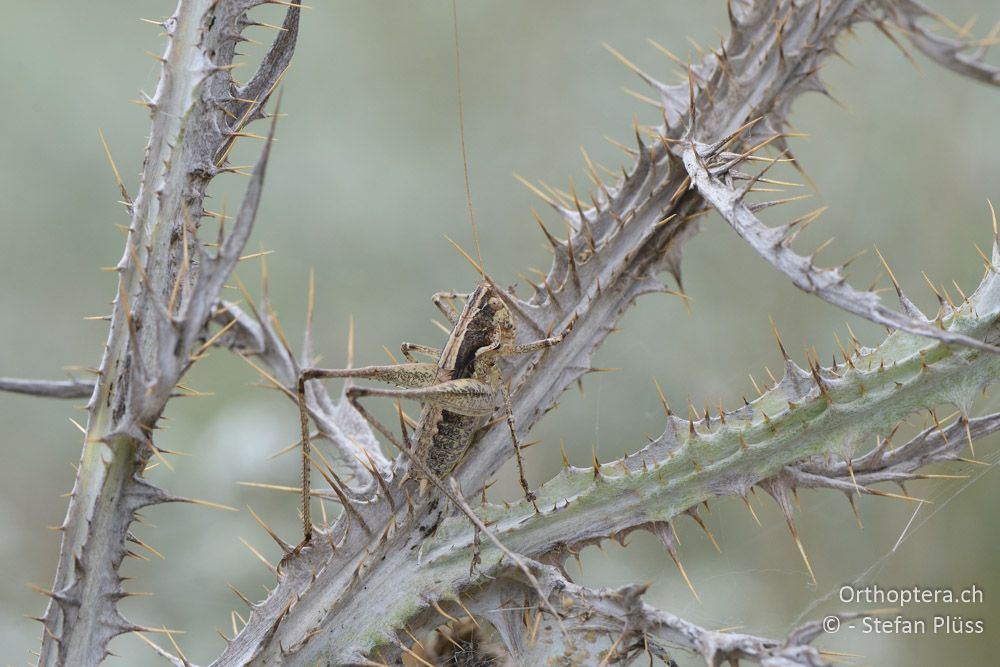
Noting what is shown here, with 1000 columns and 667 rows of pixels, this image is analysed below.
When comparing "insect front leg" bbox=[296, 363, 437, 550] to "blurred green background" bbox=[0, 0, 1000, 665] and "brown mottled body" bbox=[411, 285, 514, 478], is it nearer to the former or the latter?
"brown mottled body" bbox=[411, 285, 514, 478]

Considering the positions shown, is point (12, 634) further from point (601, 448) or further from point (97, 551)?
point (601, 448)

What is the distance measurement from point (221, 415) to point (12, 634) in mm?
809

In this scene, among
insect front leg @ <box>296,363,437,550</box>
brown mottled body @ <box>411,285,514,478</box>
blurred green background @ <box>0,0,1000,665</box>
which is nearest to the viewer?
insect front leg @ <box>296,363,437,550</box>

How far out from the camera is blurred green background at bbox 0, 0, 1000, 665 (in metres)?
2.32

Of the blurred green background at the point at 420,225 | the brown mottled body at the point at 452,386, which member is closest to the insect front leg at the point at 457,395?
the brown mottled body at the point at 452,386

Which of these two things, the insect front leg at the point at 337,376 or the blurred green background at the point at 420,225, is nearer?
the insect front leg at the point at 337,376

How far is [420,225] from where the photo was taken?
327 cm

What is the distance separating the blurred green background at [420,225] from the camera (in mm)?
2322

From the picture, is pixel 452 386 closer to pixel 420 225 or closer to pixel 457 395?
pixel 457 395

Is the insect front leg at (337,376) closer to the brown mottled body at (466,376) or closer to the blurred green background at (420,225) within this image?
the brown mottled body at (466,376)

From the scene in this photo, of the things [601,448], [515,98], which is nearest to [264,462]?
[601,448]

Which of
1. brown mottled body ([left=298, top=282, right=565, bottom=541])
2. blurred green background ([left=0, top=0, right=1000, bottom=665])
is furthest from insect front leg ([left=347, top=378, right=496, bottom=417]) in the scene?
blurred green background ([left=0, top=0, right=1000, bottom=665])

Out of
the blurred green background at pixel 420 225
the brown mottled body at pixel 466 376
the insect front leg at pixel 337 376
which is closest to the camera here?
the insect front leg at pixel 337 376

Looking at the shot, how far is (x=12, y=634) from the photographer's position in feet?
6.79
